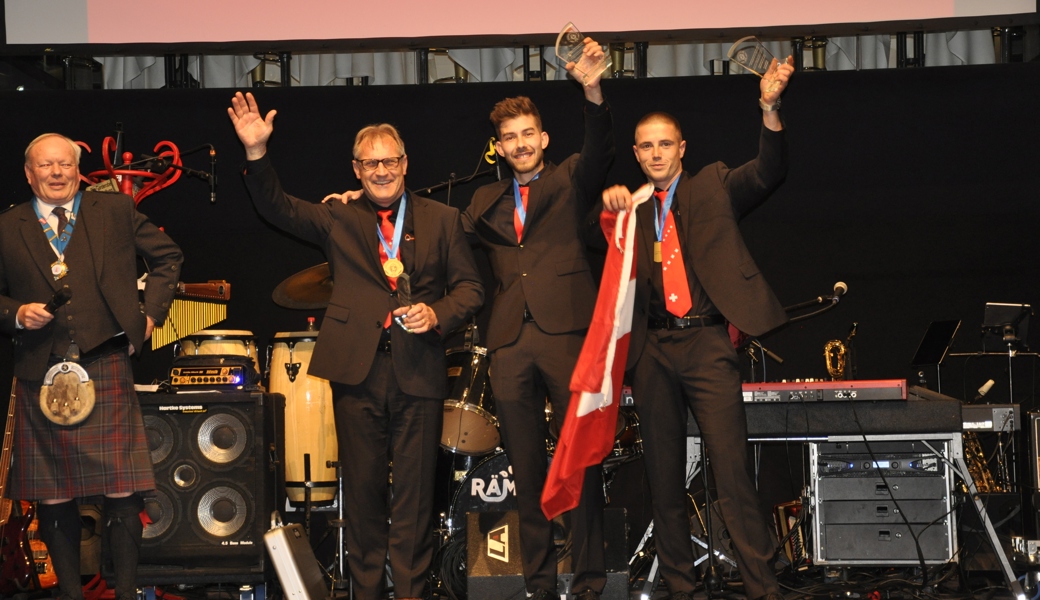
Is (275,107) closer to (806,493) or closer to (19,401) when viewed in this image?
(19,401)

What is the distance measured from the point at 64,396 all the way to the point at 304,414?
1.25m

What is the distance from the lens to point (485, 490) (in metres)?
4.74

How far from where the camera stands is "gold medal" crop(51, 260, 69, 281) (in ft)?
12.6

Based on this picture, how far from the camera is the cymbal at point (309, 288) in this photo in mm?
4703

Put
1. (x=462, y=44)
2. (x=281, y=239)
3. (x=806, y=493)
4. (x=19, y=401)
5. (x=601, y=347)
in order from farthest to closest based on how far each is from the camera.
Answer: (x=281, y=239) < (x=462, y=44) < (x=806, y=493) < (x=19, y=401) < (x=601, y=347)

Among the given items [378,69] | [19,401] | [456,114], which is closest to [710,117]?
[456,114]

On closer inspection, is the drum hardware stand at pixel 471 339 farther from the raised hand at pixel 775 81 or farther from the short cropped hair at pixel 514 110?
the raised hand at pixel 775 81

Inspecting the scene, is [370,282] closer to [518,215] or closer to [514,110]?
[518,215]

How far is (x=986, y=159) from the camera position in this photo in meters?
5.45

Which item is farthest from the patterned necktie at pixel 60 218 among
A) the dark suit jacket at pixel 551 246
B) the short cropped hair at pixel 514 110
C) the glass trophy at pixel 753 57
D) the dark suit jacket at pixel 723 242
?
the glass trophy at pixel 753 57

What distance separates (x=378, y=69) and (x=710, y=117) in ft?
6.02

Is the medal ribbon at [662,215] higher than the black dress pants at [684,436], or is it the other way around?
the medal ribbon at [662,215]

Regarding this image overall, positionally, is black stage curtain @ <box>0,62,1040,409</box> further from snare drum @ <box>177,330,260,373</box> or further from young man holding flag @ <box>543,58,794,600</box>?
young man holding flag @ <box>543,58,794,600</box>

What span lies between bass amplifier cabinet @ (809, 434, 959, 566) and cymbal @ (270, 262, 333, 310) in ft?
7.40
